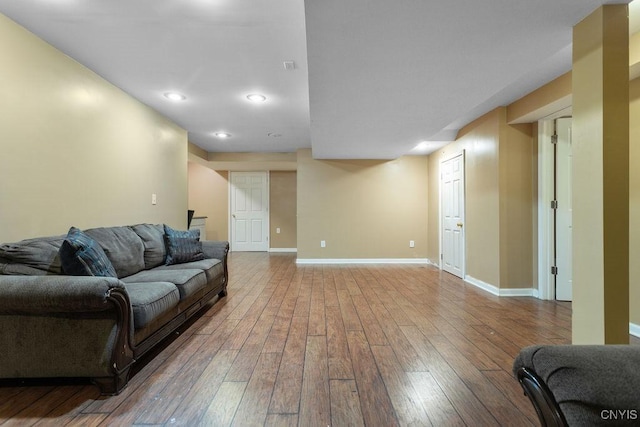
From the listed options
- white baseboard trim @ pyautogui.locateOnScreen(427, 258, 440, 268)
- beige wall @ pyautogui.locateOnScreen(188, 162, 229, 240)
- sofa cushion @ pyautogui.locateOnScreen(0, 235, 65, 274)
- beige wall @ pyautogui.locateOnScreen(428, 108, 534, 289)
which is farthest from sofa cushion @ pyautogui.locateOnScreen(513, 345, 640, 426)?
beige wall @ pyautogui.locateOnScreen(188, 162, 229, 240)

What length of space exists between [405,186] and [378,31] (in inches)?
174

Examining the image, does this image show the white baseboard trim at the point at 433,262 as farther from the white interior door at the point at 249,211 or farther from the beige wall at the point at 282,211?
the white interior door at the point at 249,211

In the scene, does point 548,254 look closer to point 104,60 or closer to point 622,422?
point 622,422

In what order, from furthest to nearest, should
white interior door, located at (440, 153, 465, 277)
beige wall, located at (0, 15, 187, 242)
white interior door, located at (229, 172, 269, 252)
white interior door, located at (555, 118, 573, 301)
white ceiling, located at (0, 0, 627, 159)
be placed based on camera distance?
white interior door, located at (229, 172, 269, 252) → white interior door, located at (440, 153, 465, 277) → white interior door, located at (555, 118, 573, 301) → beige wall, located at (0, 15, 187, 242) → white ceiling, located at (0, 0, 627, 159)

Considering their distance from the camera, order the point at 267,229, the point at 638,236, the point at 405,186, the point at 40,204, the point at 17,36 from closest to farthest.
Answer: the point at 17,36 → the point at 40,204 → the point at 638,236 → the point at 405,186 → the point at 267,229

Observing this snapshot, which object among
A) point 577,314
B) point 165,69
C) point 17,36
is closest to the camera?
point 577,314

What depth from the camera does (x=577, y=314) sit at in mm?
1686

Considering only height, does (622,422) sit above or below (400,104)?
below

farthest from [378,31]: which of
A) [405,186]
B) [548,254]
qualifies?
[405,186]

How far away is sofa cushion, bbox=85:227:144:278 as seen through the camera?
2.38 metres

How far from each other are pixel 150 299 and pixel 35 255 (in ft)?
2.43

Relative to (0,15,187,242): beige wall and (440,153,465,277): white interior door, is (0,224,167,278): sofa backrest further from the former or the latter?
(440,153,465,277): white interior door

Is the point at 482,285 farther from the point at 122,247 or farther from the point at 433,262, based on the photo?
the point at 122,247

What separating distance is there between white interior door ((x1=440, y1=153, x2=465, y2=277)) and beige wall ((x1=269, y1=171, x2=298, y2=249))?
381 centimetres
